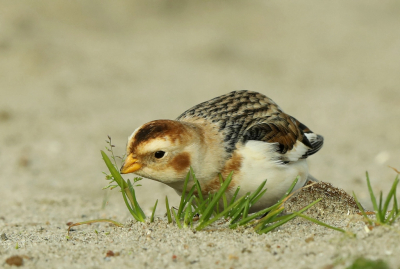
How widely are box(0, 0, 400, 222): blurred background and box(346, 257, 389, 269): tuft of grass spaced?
2.84 meters

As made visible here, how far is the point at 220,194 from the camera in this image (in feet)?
10.8

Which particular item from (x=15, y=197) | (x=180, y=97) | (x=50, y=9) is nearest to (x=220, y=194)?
(x=15, y=197)

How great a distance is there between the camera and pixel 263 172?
364 centimetres

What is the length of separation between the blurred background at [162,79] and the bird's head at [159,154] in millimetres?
1633

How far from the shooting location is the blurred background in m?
6.99

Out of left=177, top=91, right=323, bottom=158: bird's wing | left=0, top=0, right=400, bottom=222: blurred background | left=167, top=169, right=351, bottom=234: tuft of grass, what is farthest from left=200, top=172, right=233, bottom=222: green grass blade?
left=0, top=0, right=400, bottom=222: blurred background

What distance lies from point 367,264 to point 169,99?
7.96 meters

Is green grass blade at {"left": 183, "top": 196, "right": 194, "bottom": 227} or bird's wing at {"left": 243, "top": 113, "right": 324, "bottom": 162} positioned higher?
bird's wing at {"left": 243, "top": 113, "right": 324, "bottom": 162}

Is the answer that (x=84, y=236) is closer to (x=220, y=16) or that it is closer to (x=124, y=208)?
(x=124, y=208)

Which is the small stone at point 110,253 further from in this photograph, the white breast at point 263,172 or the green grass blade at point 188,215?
the white breast at point 263,172

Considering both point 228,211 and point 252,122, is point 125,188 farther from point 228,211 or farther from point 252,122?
point 252,122

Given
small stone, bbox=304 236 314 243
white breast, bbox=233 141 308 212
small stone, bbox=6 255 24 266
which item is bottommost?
small stone, bbox=304 236 314 243

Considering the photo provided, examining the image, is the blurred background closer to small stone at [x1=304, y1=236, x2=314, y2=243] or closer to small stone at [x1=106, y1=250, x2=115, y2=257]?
small stone at [x1=106, y1=250, x2=115, y2=257]

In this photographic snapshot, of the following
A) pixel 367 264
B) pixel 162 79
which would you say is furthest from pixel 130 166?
pixel 162 79
